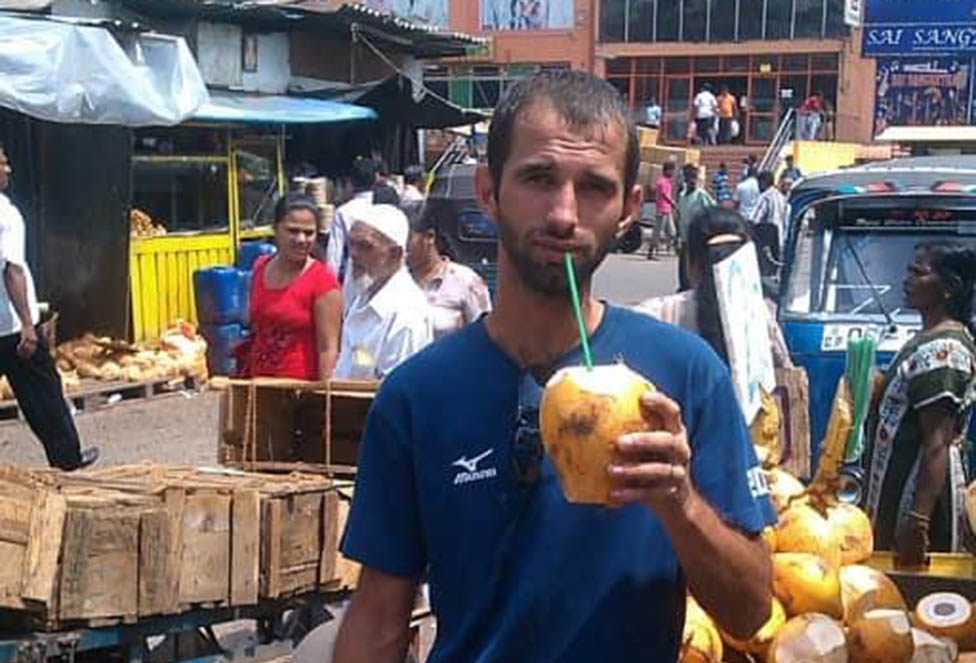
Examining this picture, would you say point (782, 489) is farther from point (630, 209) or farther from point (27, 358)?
point (27, 358)

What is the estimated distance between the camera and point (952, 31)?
25438mm

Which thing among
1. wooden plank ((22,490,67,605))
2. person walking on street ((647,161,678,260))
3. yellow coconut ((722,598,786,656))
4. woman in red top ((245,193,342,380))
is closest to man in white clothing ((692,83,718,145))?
person walking on street ((647,161,678,260))

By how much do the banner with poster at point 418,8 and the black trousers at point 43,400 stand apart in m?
22.5

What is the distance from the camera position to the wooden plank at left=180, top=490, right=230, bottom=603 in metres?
4.80

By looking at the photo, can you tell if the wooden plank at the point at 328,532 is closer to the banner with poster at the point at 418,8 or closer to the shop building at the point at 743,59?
the banner with poster at the point at 418,8

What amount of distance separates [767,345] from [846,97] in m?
35.9

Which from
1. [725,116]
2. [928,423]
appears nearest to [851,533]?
Result: [928,423]

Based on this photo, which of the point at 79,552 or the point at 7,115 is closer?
the point at 79,552

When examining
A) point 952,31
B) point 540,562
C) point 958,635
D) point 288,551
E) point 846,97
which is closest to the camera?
point 540,562

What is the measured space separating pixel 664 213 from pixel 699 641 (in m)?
24.6

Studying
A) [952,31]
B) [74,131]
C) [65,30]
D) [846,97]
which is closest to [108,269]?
[74,131]

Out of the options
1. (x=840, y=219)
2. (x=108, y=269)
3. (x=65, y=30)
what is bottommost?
(x=108, y=269)

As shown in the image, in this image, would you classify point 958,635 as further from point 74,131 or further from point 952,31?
point 952,31

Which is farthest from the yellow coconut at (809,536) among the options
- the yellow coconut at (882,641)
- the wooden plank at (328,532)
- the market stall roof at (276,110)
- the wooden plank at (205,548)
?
the market stall roof at (276,110)
